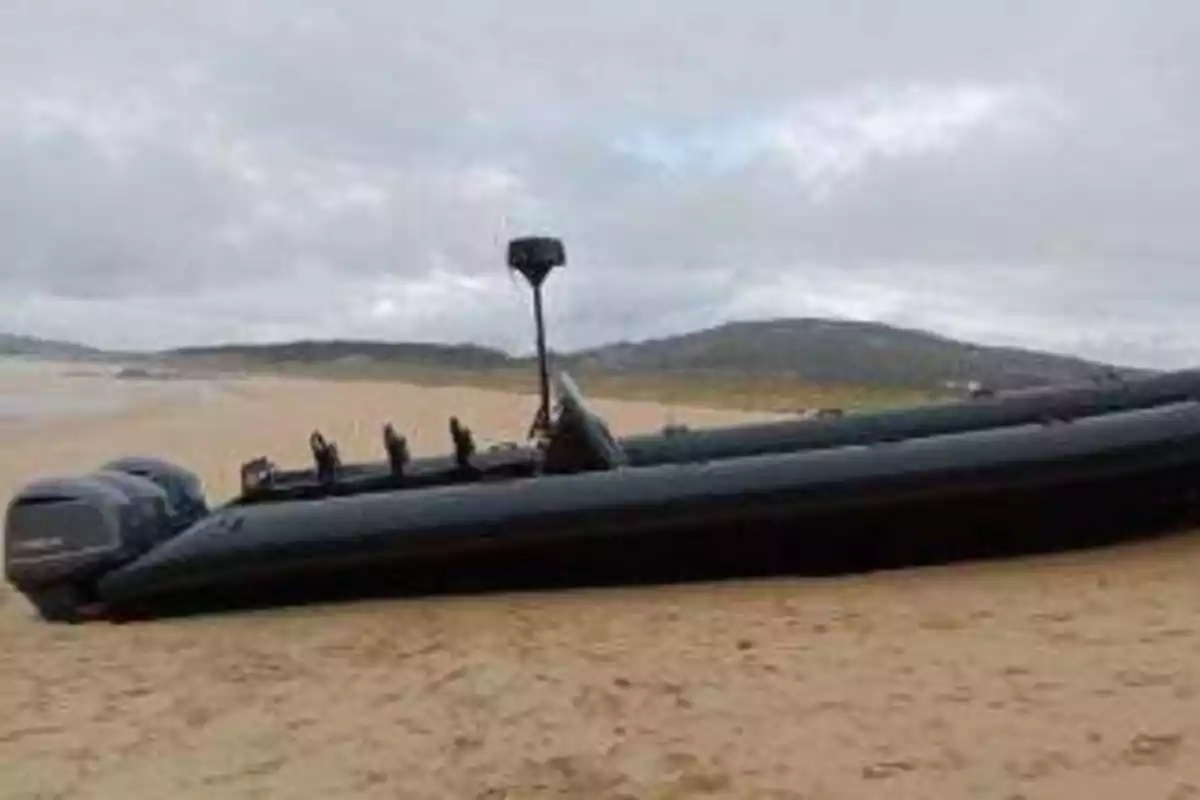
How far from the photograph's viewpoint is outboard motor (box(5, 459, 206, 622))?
779 centimetres

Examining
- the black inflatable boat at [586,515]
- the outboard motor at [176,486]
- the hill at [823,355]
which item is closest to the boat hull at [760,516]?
the black inflatable boat at [586,515]

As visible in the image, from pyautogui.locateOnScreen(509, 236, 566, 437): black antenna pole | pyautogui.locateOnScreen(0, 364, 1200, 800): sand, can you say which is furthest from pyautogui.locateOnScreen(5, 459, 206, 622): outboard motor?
pyautogui.locateOnScreen(509, 236, 566, 437): black antenna pole

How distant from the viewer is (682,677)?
18.7 feet

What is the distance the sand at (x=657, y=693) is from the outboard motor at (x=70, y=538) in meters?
0.21

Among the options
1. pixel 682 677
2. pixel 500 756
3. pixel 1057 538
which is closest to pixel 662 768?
pixel 500 756

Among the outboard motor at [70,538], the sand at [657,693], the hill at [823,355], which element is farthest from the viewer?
the hill at [823,355]

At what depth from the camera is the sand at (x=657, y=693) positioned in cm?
465

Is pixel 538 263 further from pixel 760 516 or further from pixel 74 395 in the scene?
pixel 74 395

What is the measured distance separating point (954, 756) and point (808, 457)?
2613mm

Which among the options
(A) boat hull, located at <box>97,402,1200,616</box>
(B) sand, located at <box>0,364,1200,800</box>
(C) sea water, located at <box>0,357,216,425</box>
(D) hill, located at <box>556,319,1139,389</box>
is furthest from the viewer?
(D) hill, located at <box>556,319,1139,389</box>

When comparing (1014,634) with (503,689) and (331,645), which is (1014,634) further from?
(331,645)

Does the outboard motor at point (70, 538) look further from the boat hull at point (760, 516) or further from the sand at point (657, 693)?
the boat hull at point (760, 516)

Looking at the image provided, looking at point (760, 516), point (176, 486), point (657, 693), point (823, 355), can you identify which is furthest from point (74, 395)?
point (823, 355)

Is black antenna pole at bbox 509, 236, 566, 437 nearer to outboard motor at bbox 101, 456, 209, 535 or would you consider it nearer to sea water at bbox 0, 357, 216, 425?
outboard motor at bbox 101, 456, 209, 535
